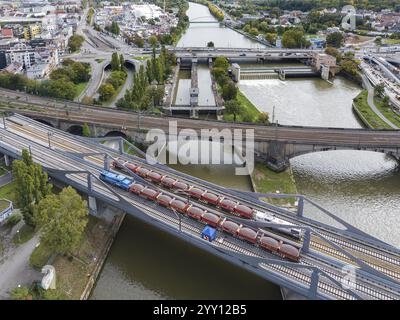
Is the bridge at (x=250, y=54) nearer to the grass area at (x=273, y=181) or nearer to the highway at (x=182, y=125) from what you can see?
the highway at (x=182, y=125)

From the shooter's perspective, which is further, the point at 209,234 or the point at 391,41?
the point at 391,41

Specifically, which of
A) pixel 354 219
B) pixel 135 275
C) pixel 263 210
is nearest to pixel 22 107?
pixel 135 275

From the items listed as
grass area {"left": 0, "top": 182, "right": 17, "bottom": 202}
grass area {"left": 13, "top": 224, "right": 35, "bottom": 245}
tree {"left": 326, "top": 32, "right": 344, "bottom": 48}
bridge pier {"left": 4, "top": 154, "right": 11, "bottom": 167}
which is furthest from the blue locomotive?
tree {"left": 326, "top": 32, "right": 344, "bottom": 48}

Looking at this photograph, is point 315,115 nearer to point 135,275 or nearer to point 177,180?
point 177,180

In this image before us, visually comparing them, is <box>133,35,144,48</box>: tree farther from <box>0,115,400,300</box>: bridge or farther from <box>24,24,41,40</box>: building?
<box>0,115,400,300</box>: bridge

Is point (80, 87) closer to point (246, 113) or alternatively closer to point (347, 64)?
point (246, 113)

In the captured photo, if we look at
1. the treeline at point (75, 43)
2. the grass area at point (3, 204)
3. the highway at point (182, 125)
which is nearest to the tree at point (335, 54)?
the highway at point (182, 125)

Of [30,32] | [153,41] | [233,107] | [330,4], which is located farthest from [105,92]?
[330,4]

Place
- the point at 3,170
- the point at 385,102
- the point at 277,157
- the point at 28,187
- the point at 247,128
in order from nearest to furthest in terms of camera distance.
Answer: the point at 28,187
the point at 3,170
the point at 277,157
the point at 247,128
the point at 385,102
